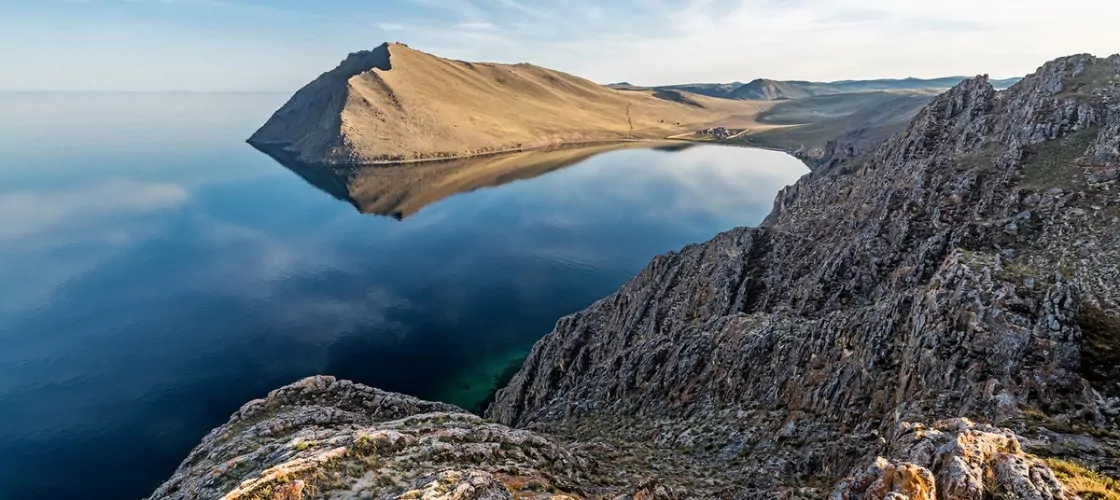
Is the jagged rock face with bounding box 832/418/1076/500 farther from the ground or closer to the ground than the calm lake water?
farther from the ground

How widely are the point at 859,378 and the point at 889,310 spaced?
232 inches

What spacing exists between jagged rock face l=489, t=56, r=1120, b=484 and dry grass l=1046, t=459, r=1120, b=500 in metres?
4.58

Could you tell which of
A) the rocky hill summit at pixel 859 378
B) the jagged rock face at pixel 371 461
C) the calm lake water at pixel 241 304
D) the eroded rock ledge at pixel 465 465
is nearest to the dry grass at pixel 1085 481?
the rocky hill summit at pixel 859 378

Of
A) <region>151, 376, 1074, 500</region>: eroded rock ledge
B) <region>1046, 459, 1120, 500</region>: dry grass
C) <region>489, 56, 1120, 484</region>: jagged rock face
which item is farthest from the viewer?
<region>489, 56, 1120, 484</region>: jagged rock face

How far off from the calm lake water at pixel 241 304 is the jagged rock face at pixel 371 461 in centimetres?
4696

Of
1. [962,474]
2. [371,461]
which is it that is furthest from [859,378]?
[371,461]

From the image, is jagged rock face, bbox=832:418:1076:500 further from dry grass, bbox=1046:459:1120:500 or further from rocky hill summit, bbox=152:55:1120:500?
dry grass, bbox=1046:459:1120:500

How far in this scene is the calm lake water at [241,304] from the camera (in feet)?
248

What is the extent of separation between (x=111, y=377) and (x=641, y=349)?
291ft

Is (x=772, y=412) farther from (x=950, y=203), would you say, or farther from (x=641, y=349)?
(x=950, y=203)

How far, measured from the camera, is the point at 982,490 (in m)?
17.6

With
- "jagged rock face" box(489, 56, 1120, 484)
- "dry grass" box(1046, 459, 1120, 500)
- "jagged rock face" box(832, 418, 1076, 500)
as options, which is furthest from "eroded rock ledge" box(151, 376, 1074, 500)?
"jagged rock face" box(489, 56, 1120, 484)

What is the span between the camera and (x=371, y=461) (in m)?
25.6

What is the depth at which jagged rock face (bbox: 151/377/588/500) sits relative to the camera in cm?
2305
